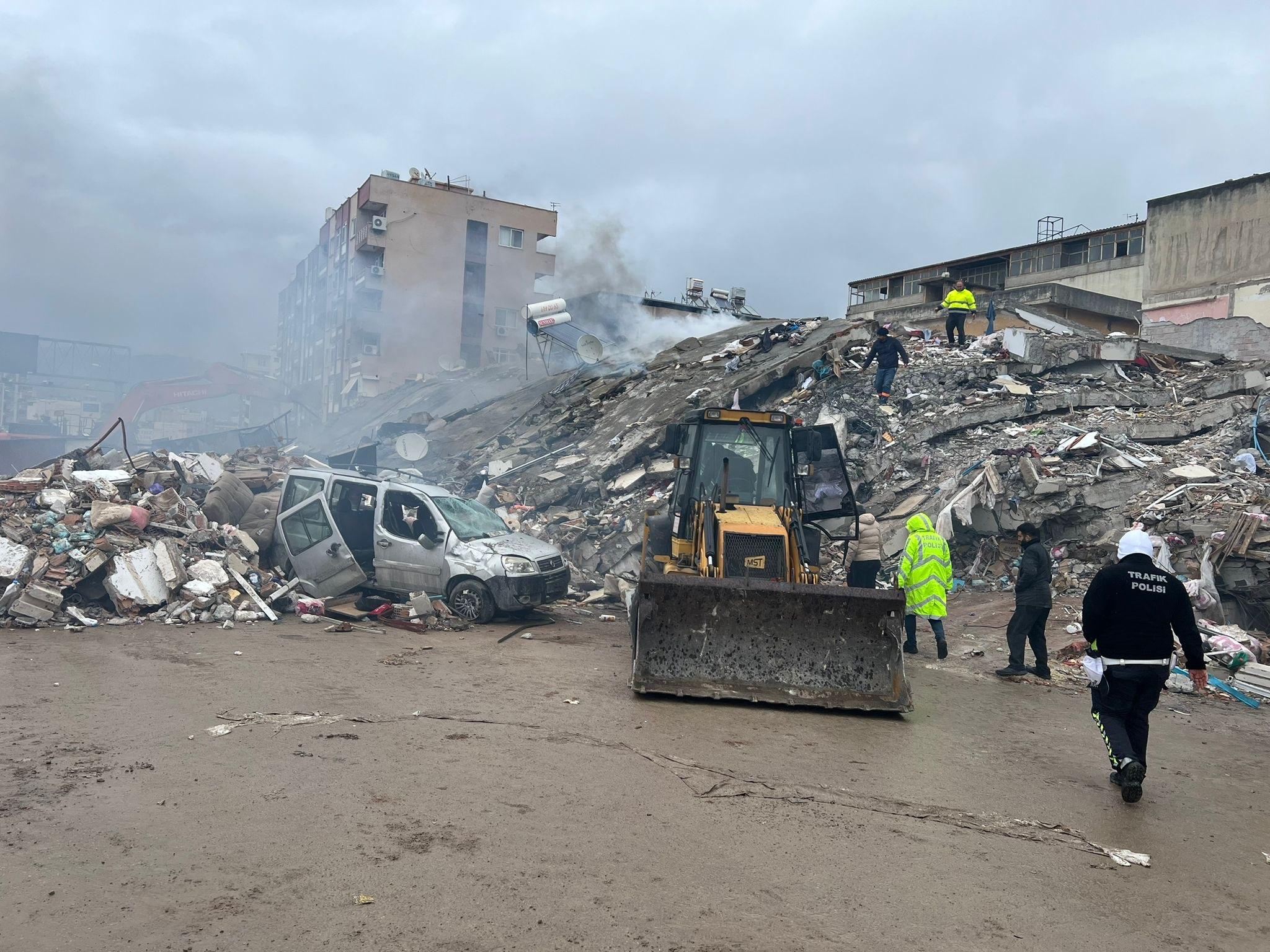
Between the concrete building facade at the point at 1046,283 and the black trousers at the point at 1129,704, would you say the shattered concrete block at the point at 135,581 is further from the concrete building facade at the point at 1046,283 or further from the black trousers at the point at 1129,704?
the concrete building facade at the point at 1046,283

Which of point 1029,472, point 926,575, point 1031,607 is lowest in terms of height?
point 1031,607

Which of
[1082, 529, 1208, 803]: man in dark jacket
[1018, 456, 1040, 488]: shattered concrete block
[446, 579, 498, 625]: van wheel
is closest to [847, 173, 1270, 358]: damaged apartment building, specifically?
[1018, 456, 1040, 488]: shattered concrete block

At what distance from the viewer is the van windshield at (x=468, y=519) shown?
1179 cm

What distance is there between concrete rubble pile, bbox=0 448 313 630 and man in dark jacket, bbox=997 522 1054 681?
8.34 m

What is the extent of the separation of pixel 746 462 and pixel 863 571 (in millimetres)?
2608

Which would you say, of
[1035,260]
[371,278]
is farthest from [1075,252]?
[371,278]

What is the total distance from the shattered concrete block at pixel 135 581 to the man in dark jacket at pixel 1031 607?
9.35 m

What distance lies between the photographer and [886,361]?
56.2ft

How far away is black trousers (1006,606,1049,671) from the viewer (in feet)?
29.3

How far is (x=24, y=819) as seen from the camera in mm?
4227

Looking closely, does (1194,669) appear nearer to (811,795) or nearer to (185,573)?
(811,795)

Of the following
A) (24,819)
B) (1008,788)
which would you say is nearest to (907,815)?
(1008,788)

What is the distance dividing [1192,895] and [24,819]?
5.30 metres

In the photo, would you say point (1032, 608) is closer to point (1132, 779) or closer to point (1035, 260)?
point (1132, 779)
